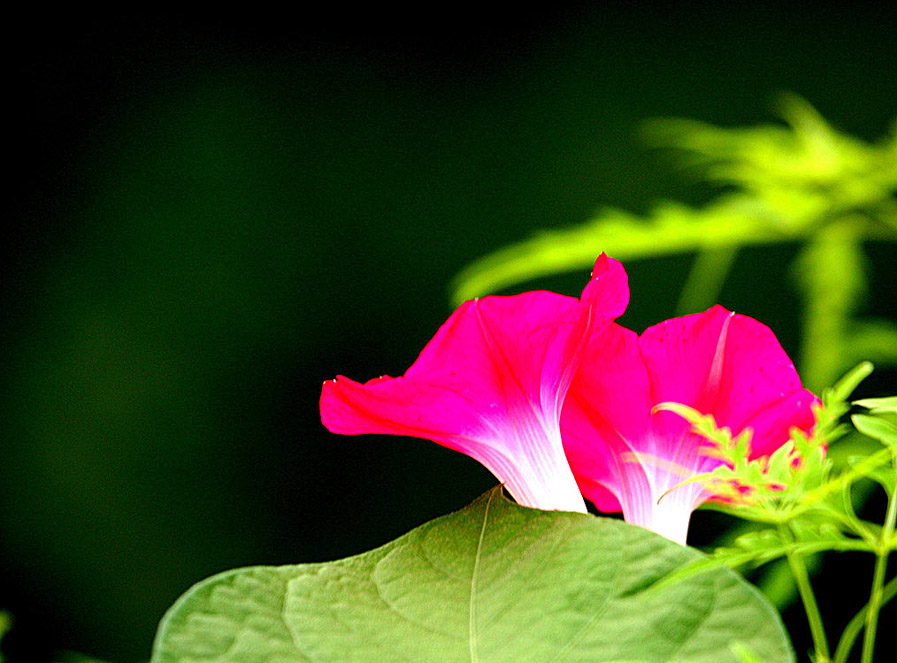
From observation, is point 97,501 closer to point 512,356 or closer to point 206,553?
point 206,553

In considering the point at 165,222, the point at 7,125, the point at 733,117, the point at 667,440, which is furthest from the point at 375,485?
the point at 667,440

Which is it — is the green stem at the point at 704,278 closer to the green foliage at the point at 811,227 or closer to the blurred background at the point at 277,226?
the blurred background at the point at 277,226

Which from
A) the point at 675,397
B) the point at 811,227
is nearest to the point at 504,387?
the point at 675,397

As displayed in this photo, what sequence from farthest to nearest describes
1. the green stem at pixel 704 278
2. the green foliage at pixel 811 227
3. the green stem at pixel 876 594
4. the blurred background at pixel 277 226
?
the blurred background at pixel 277 226 → the green stem at pixel 704 278 → the green foliage at pixel 811 227 → the green stem at pixel 876 594

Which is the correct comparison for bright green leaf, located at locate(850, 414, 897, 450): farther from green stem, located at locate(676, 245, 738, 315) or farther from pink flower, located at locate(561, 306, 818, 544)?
green stem, located at locate(676, 245, 738, 315)

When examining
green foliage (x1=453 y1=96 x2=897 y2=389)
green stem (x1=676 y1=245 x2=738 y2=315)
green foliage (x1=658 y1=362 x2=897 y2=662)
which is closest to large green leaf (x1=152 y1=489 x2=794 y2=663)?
green foliage (x1=658 y1=362 x2=897 y2=662)

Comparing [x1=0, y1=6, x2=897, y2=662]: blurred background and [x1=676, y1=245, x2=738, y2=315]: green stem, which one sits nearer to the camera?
[x1=676, y1=245, x2=738, y2=315]: green stem

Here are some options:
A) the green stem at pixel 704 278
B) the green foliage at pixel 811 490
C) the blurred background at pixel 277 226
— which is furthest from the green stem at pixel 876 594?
the blurred background at pixel 277 226

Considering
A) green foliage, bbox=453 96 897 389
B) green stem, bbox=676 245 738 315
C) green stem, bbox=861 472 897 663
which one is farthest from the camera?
green stem, bbox=676 245 738 315
